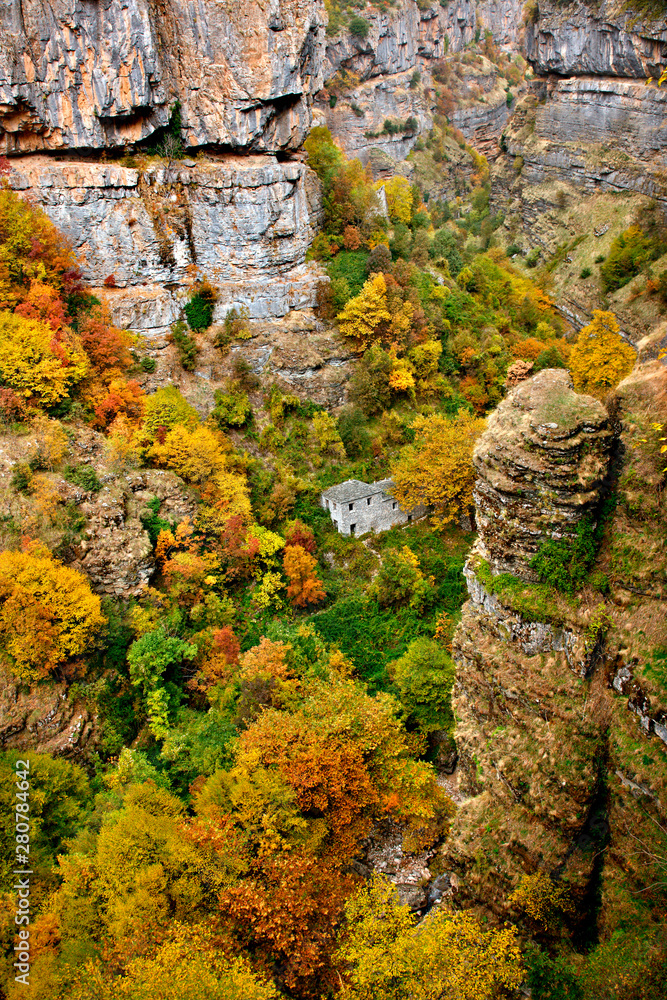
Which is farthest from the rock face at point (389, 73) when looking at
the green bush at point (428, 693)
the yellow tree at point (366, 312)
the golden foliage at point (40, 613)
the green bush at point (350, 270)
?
the green bush at point (428, 693)

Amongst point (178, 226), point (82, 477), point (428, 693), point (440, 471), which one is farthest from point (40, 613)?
point (178, 226)

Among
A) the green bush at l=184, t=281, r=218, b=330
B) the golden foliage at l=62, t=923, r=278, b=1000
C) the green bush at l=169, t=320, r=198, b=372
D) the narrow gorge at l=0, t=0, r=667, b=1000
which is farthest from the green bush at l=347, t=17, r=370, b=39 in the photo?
the golden foliage at l=62, t=923, r=278, b=1000

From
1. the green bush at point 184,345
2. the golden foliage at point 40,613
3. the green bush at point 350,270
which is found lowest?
the golden foliage at point 40,613

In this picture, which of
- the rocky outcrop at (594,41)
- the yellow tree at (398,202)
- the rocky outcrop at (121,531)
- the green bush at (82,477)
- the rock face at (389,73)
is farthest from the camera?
the rock face at (389,73)

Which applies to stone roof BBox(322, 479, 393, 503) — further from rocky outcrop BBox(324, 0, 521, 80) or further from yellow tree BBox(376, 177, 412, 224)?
rocky outcrop BBox(324, 0, 521, 80)

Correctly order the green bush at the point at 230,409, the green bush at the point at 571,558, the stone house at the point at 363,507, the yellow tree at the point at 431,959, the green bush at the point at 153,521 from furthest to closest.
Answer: the green bush at the point at 230,409, the stone house at the point at 363,507, the green bush at the point at 153,521, the green bush at the point at 571,558, the yellow tree at the point at 431,959

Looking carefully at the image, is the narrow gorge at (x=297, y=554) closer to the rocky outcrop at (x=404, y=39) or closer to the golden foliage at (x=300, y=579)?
the golden foliage at (x=300, y=579)
